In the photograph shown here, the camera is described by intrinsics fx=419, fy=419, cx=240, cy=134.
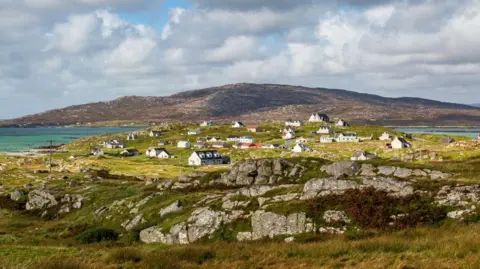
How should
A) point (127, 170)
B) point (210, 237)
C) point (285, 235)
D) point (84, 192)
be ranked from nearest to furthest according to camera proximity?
1. point (285, 235)
2. point (210, 237)
3. point (84, 192)
4. point (127, 170)

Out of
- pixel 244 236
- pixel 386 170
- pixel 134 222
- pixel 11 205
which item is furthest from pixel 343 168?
pixel 11 205

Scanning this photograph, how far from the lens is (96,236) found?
41781 millimetres

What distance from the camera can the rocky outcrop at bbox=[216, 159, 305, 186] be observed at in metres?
58.3

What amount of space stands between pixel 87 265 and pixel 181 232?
2337 cm

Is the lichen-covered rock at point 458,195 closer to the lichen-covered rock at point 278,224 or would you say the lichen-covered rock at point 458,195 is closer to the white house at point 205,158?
the lichen-covered rock at point 278,224

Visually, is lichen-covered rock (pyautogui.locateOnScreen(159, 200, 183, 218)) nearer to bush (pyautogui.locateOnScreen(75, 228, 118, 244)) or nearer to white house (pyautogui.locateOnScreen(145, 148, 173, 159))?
bush (pyautogui.locateOnScreen(75, 228, 118, 244))

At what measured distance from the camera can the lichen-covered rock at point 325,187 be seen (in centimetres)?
3554

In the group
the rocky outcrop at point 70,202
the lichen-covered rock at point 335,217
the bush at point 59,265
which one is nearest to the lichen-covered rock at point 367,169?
the lichen-covered rock at point 335,217

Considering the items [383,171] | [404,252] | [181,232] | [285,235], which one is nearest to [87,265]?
[404,252]

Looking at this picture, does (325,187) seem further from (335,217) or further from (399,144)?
(399,144)

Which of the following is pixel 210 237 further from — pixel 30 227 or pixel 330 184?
pixel 30 227

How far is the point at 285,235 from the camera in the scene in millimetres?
31953

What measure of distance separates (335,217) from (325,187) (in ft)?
23.3

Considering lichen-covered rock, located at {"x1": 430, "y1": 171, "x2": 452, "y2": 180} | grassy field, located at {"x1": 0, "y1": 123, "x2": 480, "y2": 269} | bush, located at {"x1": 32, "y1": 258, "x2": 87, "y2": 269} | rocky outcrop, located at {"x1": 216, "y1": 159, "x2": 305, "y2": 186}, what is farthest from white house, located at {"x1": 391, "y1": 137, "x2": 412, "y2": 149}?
bush, located at {"x1": 32, "y1": 258, "x2": 87, "y2": 269}
